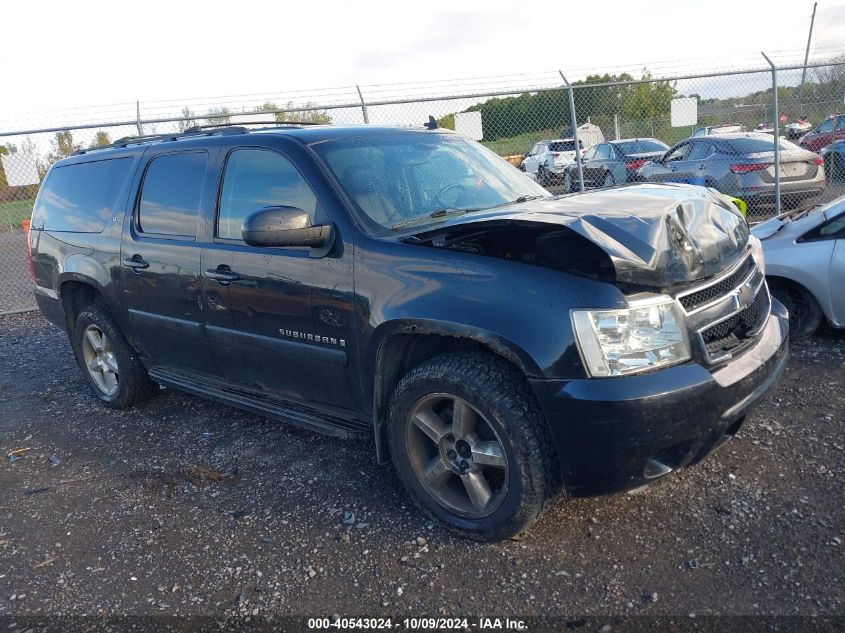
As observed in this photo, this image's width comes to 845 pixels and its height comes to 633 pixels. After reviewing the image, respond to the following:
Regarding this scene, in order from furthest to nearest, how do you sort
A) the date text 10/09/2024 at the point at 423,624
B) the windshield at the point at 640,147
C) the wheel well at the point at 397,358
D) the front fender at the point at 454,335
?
the windshield at the point at 640,147, the wheel well at the point at 397,358, the front fender at the point at 454,335, the date text 10/09/2024 at the point at 423,624

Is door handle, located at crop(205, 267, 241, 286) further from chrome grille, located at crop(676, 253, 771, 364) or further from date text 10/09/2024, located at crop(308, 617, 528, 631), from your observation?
chrome grille, located at crop(676, 253, 771, 364)

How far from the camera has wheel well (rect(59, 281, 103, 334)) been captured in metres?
5.29

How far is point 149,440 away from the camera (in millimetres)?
4652

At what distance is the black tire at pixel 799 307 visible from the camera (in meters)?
5.18

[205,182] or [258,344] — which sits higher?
[205,182]

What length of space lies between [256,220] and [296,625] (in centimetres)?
180

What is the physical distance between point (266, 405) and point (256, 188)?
4.12 feet

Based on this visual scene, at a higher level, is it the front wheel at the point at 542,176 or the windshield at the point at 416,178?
the windshield at the point at 416,178

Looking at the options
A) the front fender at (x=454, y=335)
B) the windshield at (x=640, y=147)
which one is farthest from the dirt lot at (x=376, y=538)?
the windshield at (x=640, y=147)

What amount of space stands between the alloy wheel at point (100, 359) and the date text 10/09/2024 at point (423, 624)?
3.17 meters

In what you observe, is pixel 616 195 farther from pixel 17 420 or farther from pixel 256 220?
pixel 17 420

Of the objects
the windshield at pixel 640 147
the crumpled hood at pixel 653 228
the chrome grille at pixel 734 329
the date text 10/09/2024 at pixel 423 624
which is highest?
the crumpled hood at pixel 653 228

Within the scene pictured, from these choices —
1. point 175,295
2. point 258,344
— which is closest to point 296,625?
point 258,344

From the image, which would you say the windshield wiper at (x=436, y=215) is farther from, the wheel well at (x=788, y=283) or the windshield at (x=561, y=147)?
the windshield at (x=561, y=147)
